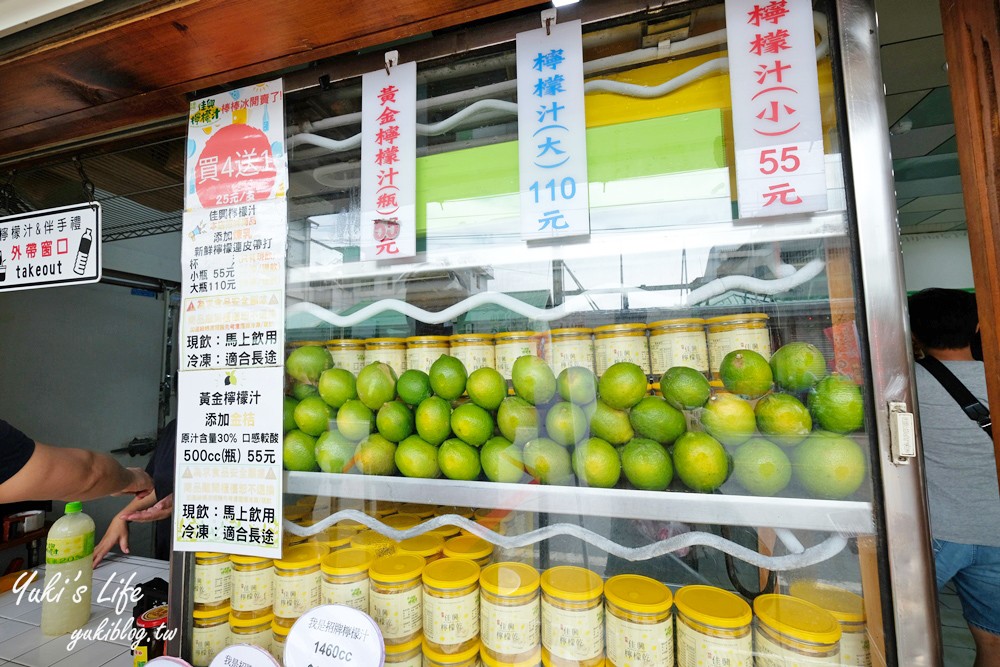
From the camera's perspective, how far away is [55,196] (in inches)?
93.6

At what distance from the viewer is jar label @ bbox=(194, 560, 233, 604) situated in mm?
1220

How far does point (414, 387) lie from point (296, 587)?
1.91 ft

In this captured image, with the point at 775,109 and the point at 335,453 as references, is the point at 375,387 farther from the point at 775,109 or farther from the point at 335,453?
the point at 775,109

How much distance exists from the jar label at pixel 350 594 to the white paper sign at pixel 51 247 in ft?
4.71

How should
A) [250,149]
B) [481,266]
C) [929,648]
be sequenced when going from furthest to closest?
[250,149] < [481,266] < [929,648]

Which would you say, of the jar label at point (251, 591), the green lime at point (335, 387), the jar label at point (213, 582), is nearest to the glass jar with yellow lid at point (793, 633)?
the green lime at point (335, 387)

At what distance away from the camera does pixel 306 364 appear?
127 cm

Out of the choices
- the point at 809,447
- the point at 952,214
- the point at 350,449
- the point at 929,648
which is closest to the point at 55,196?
the point at 350,449

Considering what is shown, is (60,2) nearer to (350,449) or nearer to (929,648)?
(350,449)

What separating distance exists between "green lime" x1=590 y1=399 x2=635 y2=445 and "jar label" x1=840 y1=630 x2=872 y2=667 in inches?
20.9

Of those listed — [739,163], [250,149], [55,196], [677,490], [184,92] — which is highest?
[55,196]

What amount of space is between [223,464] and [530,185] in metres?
1.09

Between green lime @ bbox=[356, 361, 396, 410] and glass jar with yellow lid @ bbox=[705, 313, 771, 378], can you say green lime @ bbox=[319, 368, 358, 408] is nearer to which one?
green lime @ bbox=[356, 361, 396, 410]

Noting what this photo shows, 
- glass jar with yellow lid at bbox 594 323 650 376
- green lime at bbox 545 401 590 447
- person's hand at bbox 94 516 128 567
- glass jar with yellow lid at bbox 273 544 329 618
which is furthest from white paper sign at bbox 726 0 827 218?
person's hand at bbox 94 516 128 567
